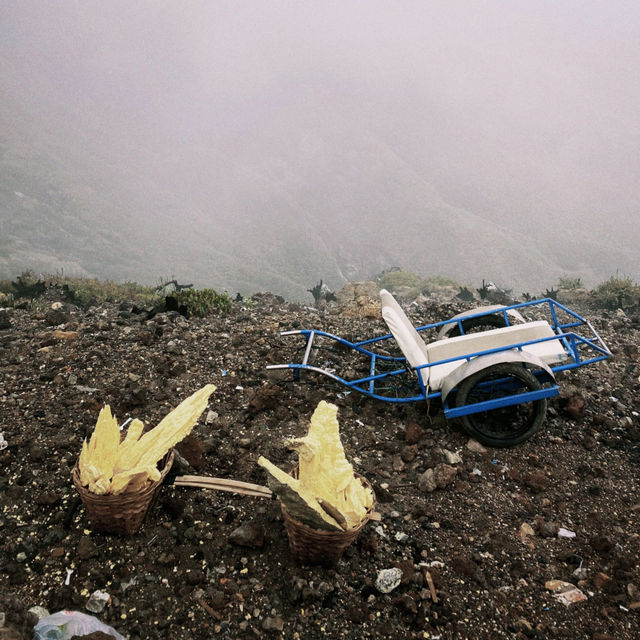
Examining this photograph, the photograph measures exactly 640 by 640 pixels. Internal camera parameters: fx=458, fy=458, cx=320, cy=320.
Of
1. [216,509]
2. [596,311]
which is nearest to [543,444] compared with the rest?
[216,509]

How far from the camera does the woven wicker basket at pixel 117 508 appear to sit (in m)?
2.52

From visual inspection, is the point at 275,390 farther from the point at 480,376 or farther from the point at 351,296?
the point at 351,296

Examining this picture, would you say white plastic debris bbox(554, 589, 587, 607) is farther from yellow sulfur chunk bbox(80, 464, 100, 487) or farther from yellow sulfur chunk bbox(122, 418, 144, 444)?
yellow sulfur chunk bbox(80, 464, 100, 487)

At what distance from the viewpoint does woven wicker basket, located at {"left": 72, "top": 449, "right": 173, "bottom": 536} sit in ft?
8.27

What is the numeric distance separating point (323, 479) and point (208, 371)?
9.31 ft

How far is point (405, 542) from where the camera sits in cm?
295

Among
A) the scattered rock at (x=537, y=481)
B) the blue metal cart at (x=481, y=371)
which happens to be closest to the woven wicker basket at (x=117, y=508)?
the blue metal cart at (x=481, y=371)

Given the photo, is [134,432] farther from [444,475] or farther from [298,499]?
[444,475]

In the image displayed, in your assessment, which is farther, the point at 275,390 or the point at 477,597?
the point at 275,390

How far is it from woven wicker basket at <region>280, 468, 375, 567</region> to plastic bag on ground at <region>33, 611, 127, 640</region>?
0.95 meters

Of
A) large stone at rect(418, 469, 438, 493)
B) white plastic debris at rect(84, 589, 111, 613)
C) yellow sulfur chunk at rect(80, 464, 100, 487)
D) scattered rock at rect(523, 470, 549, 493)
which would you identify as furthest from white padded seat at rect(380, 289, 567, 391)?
white plastic debris at rect(84, 589, 111, 613)


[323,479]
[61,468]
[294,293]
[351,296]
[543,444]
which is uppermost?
[323,479]

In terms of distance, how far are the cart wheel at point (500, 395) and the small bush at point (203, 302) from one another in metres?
4.19

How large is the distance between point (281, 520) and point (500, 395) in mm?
2315
